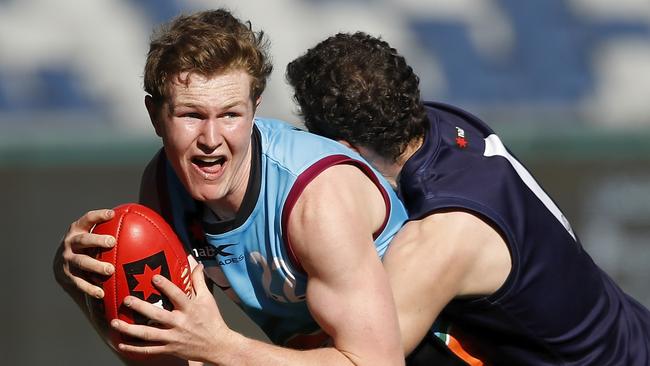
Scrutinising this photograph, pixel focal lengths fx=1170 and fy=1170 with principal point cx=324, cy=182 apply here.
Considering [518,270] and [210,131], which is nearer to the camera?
[210,131]

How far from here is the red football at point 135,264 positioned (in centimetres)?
367

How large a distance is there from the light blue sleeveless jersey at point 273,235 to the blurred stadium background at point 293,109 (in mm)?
3767

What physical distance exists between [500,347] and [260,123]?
1.19 metres

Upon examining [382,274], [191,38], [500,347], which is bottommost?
[500,347]

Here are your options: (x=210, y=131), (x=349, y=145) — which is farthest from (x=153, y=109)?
(x=349, y=145)

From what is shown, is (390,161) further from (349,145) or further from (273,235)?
(273,235)

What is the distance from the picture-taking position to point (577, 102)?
8.41 m

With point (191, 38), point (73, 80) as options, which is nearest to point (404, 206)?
point (191, 38)

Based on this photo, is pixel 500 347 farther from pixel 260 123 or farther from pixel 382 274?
pixel 260 123

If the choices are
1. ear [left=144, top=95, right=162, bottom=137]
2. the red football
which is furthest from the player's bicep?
ear [left=144, top=95, right=162, bottom=137]

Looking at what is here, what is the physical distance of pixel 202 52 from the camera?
3.71 metres

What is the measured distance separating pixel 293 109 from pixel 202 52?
451 cm

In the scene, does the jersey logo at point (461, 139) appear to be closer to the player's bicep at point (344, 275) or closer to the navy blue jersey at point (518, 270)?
the navy blue jersey at point (518, 270)

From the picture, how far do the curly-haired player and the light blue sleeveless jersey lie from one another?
0.18 m
